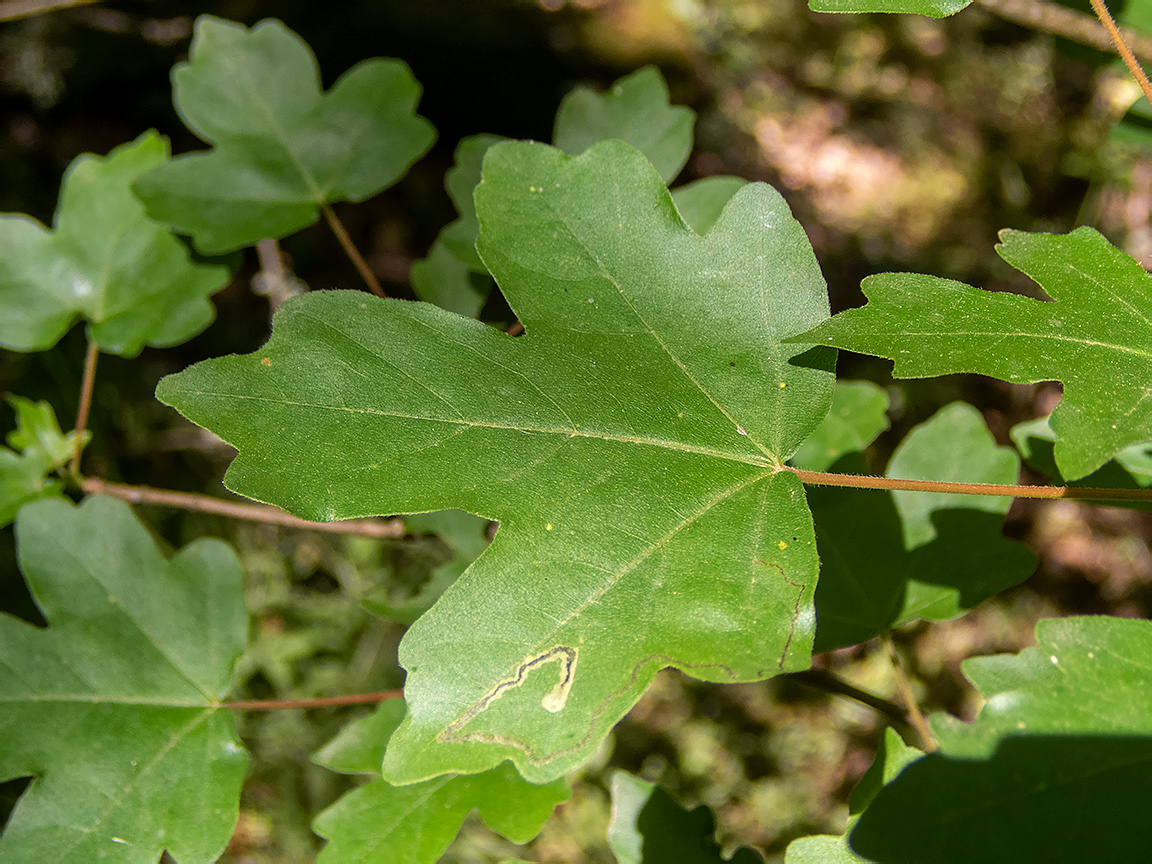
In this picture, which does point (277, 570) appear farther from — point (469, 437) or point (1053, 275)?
point (1053, 275)

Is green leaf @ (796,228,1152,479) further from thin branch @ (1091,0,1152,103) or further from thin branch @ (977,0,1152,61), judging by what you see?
thin branch @ (977,0,1152,61)

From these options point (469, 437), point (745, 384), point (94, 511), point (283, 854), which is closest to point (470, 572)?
point (469, 437)

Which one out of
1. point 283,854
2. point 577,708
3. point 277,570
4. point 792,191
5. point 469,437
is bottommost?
point 283,854

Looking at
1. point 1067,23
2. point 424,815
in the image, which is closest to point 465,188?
point 424,815

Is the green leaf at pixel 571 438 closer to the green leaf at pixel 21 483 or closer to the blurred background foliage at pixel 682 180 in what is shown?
the green leaf at pixel 21 483

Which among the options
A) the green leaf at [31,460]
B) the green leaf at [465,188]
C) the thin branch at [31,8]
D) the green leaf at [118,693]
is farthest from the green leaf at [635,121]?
the thin branch at [31,8]

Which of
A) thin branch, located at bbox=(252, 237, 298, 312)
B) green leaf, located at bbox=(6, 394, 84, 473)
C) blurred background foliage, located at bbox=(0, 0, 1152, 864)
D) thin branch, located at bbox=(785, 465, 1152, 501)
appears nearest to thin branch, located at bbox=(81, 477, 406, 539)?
green leaf, located at bbox=(6, 394, 84, 473)

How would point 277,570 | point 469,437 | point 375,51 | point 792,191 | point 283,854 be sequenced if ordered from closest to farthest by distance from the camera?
point 469,437 < point 283,854 < point 277,570 < point 375,51 < point 792,191
